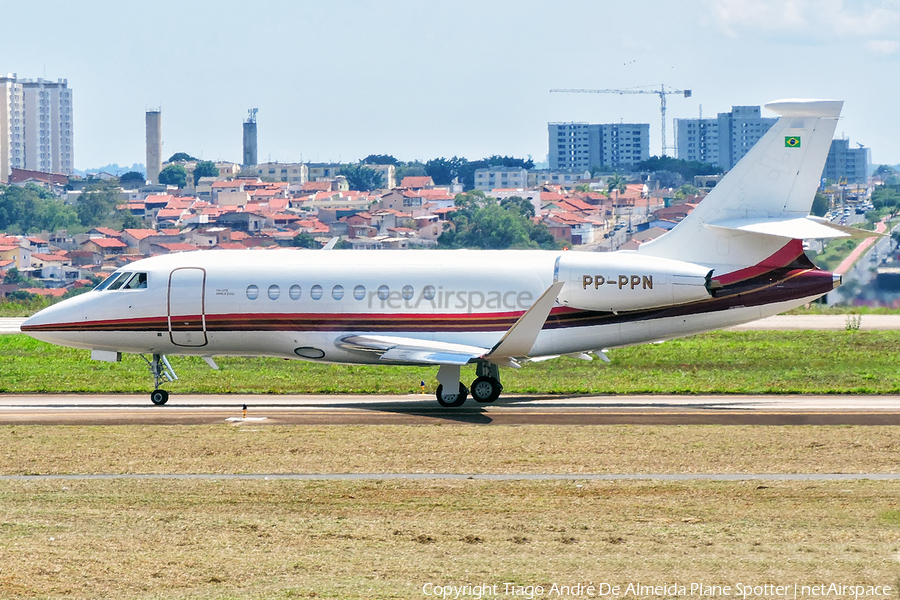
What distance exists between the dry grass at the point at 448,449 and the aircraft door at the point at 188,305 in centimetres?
639

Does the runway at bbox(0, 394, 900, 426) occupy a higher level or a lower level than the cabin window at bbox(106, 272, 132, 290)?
lower

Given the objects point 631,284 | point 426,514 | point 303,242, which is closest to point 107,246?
point 303,242

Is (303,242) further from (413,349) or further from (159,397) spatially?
(413,349)

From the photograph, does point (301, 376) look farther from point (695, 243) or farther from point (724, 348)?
point (724, 348)

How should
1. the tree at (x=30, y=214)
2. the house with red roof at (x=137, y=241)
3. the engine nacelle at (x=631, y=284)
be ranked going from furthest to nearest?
the tree at (x=30, y=214) < the house with red roof at (x=137, y=241) < the engine nacelle at (x=631, y=284)

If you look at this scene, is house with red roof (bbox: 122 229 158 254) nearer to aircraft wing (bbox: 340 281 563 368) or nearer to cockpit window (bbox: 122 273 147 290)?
cockpit window (bbox: 122 273 147 290)

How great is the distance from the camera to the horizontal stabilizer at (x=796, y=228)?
103 ft

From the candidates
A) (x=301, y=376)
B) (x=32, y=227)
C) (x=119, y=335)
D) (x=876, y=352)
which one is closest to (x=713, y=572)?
(x=119, y=335)

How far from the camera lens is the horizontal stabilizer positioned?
103 feet

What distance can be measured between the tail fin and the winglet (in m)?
5.11

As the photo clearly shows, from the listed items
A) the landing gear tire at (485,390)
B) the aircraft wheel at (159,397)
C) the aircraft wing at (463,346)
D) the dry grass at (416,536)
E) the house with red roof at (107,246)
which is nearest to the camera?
the dry grass at (416,536)

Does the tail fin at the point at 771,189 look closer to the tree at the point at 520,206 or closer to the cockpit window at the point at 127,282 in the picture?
the cockpit window at the point at 127,282

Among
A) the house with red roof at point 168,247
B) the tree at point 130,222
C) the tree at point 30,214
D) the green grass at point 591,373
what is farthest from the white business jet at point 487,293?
the tree at point 30,214

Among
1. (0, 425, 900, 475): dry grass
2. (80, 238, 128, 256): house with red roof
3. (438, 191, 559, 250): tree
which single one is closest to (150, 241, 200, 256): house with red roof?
(80, 238, 128, 256): house with red roof
